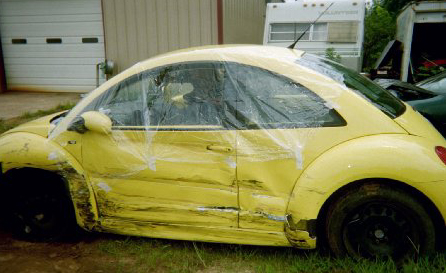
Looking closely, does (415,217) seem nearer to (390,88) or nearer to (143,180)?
(143,180)

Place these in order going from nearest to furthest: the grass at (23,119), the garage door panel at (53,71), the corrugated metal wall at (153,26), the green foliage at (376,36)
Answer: the grass at (23,119) → the corrugated metal wall at (153,26) → the garage door panel at (53,71) → the green foliage at (376,36)

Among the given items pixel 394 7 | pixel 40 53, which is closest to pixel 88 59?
pixel 40 53

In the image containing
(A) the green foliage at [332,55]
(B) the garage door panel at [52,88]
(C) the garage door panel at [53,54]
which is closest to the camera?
(A) the green foliage at [332,55]

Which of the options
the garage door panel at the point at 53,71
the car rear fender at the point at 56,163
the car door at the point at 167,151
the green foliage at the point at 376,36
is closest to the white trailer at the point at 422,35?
the green foliage at the point at 376,36

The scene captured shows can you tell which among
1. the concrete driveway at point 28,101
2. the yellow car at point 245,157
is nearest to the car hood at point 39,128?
the yellow car at point 245,157

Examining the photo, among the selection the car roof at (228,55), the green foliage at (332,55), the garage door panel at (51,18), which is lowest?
the green foliage at (332,55)

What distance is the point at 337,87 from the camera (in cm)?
272

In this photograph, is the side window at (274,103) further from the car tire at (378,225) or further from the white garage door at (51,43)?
the white garage door at (51,43)

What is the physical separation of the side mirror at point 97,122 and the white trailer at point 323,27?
7069 mm

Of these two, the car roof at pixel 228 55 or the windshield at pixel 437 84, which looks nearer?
the car roof at pixel 228 55

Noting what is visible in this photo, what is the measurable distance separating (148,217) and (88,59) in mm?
8040

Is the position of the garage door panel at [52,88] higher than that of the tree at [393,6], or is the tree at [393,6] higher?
the tree at [393,6]

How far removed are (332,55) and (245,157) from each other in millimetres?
6798

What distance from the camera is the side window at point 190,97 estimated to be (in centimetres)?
283
